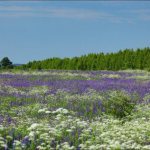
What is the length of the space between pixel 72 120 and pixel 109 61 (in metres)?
59.6

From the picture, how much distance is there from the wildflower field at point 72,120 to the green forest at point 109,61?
4392 cm

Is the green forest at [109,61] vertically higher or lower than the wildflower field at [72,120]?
higher

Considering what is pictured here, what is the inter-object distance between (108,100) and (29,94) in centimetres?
349

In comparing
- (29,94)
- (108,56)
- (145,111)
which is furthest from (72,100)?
(108,56)

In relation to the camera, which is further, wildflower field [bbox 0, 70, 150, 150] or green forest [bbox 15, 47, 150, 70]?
green forest [bbox 15, 47, 150, 70]

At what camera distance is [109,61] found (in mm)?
68875

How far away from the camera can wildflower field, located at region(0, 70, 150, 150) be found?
7952mm

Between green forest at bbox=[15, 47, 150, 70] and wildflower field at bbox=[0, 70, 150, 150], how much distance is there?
43.9 m

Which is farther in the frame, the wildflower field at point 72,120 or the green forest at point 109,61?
the green forest at point 109,61

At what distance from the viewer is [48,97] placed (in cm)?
1742

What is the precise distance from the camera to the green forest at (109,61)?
213 ft

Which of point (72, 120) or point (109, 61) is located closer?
point (72, 120)

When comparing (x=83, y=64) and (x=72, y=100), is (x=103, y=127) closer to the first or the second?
(x=72, y=100)

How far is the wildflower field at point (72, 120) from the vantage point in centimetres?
795
